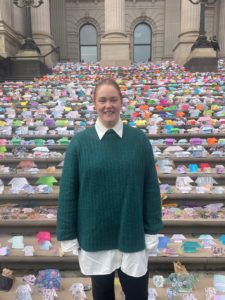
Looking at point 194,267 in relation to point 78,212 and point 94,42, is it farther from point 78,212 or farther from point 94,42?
point 94,42

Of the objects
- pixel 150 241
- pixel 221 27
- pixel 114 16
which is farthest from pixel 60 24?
pixel 150 241

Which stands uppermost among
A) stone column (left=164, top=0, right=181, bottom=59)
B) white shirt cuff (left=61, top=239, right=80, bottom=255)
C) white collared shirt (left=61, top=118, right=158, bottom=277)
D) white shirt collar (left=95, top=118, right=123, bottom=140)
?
stone column (left=164, top=0, right=181, bottom=59)

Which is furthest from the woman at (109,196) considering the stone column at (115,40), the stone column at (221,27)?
the stone column at (221,27)

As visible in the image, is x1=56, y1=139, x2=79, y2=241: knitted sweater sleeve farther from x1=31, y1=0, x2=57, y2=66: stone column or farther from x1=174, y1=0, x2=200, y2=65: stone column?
x1=31, y1=0, x2=57, y2=66: stone column

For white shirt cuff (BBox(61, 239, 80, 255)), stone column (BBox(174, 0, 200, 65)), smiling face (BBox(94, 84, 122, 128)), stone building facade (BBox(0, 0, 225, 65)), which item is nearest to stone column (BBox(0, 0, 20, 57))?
stone building facade (BBox(0, 0, 225, 65))

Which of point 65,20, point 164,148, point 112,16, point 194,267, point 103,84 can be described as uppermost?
point 65,20

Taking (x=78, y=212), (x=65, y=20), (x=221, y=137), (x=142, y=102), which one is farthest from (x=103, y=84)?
(x=65, y=20)

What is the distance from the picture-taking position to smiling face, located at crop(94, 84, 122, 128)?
2.14m

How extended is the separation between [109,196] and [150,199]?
0.97ft

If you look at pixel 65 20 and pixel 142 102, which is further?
pixel 65 20

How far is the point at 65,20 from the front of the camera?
2644 centimetres

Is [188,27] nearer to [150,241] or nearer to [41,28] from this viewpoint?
[41,28]

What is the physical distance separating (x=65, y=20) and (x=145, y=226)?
2686 centimetres

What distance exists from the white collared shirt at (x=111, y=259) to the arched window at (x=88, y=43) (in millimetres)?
26479
